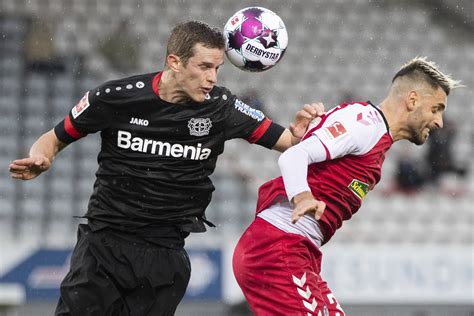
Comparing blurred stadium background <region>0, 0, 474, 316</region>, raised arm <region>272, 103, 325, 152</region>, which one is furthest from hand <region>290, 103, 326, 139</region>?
blurred stadium background <region>0, 0, 474, 316</region>

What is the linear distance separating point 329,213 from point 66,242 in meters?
5.52

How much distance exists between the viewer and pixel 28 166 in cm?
446

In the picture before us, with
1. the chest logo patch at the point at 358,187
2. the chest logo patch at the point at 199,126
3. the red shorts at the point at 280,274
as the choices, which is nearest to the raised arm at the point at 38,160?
the chest logo patch at the point at 199,126

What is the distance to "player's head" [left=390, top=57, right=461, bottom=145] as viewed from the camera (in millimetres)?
4520

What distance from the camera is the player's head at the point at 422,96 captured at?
4.52m

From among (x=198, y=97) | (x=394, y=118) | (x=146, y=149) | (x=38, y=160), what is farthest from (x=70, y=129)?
(x=394, y=118)

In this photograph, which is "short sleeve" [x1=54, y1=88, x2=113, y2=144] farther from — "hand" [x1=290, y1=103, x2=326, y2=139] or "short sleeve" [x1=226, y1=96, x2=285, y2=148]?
"hand" [x1=290, y1=103, x2=326, y2=139]

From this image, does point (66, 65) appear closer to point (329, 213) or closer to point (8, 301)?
point (8, 301)

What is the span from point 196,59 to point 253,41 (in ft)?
1.36

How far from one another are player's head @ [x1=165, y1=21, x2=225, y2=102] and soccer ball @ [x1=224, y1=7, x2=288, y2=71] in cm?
22

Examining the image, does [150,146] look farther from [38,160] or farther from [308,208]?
[308,208]

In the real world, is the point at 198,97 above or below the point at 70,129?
above

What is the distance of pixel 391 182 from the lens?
455 inches

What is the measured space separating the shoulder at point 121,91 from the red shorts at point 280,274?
832 mm
